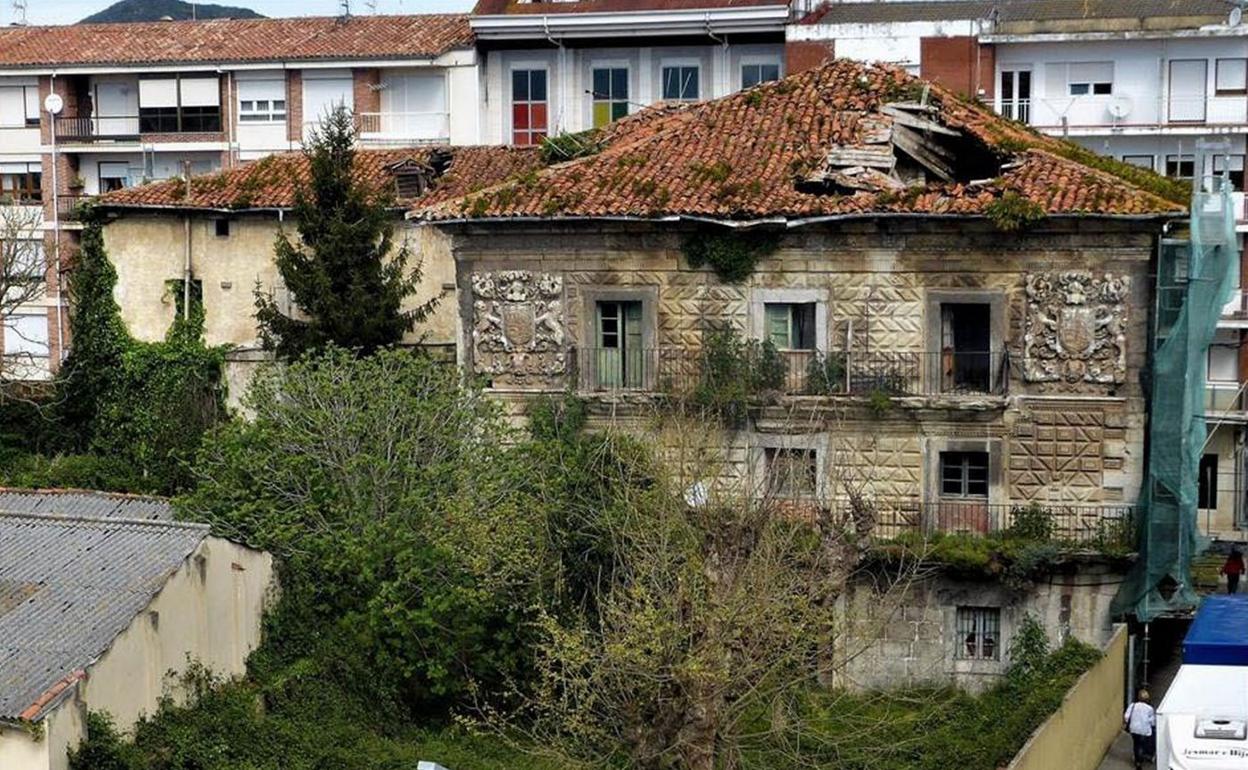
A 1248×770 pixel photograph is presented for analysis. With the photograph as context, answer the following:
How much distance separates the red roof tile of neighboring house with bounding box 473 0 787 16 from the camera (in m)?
56.8

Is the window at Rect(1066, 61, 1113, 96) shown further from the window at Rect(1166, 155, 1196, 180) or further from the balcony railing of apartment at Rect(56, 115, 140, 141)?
the balcony railing of apartment at Rect(56, 115, 140, 141)

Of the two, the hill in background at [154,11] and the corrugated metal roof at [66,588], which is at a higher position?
the hill in background at [154,11]

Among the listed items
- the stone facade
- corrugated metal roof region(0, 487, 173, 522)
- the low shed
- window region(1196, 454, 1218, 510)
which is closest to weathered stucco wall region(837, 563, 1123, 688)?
the stone facade

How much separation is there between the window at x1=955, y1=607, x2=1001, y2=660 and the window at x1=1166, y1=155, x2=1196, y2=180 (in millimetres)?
25134

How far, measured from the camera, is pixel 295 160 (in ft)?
148

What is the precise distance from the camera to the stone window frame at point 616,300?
3697cm

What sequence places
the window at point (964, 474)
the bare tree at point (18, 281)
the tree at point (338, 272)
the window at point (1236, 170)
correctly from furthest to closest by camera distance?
1. the window at point (1236, 170)
2. the bare tree at point (18, 281)
3. the tree at point (338, 272)
4. the window at point (964, 474)

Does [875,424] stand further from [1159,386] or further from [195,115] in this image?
[195,115]

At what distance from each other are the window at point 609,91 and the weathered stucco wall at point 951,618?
2563 cm

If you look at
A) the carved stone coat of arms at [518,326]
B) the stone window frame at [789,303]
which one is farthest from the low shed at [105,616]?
the stone window frame at [789,303]

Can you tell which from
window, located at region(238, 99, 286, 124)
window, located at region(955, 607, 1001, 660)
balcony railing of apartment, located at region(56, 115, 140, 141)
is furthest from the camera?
balcony railing of apartment, located at region(56, 115, 140, 141)

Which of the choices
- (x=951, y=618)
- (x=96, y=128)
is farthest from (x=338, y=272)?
(x=96, y=128)

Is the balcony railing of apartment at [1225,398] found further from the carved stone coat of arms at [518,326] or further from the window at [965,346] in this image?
the carved stone coat of arms at [518,326]

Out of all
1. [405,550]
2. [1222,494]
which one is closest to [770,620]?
[405,550]
